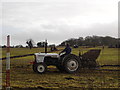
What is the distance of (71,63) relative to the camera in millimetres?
11125

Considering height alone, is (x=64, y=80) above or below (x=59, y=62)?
below

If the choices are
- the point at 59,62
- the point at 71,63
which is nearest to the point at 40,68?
the point at 59,62

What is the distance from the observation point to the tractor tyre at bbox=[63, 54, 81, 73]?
11.0 metres

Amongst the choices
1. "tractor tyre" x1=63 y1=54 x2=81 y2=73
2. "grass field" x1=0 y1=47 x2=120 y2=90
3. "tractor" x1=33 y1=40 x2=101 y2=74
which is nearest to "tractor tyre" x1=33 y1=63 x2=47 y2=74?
"tractor" x1=33 y1=40 x2=101 y2=74

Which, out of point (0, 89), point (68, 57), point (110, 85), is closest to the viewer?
point (0, 89)

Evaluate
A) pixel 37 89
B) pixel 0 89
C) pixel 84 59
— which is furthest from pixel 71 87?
pixel 84 59

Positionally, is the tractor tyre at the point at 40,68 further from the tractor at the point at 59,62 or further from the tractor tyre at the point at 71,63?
the tractor tyre at the point at 71,63

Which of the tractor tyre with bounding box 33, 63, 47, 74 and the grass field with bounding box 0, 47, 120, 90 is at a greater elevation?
the tractor tyre with bounding box 33, 63, 47, 74

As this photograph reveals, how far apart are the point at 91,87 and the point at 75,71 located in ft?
11.8

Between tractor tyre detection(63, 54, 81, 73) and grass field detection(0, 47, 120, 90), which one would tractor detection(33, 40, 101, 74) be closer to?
tractor tyre detection(63, 54, 81, 73)

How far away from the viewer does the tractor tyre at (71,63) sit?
11.0 m

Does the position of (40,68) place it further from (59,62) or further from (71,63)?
(71,63)

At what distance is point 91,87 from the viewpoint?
7.57 meters

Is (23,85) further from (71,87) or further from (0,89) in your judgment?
(71,87)
